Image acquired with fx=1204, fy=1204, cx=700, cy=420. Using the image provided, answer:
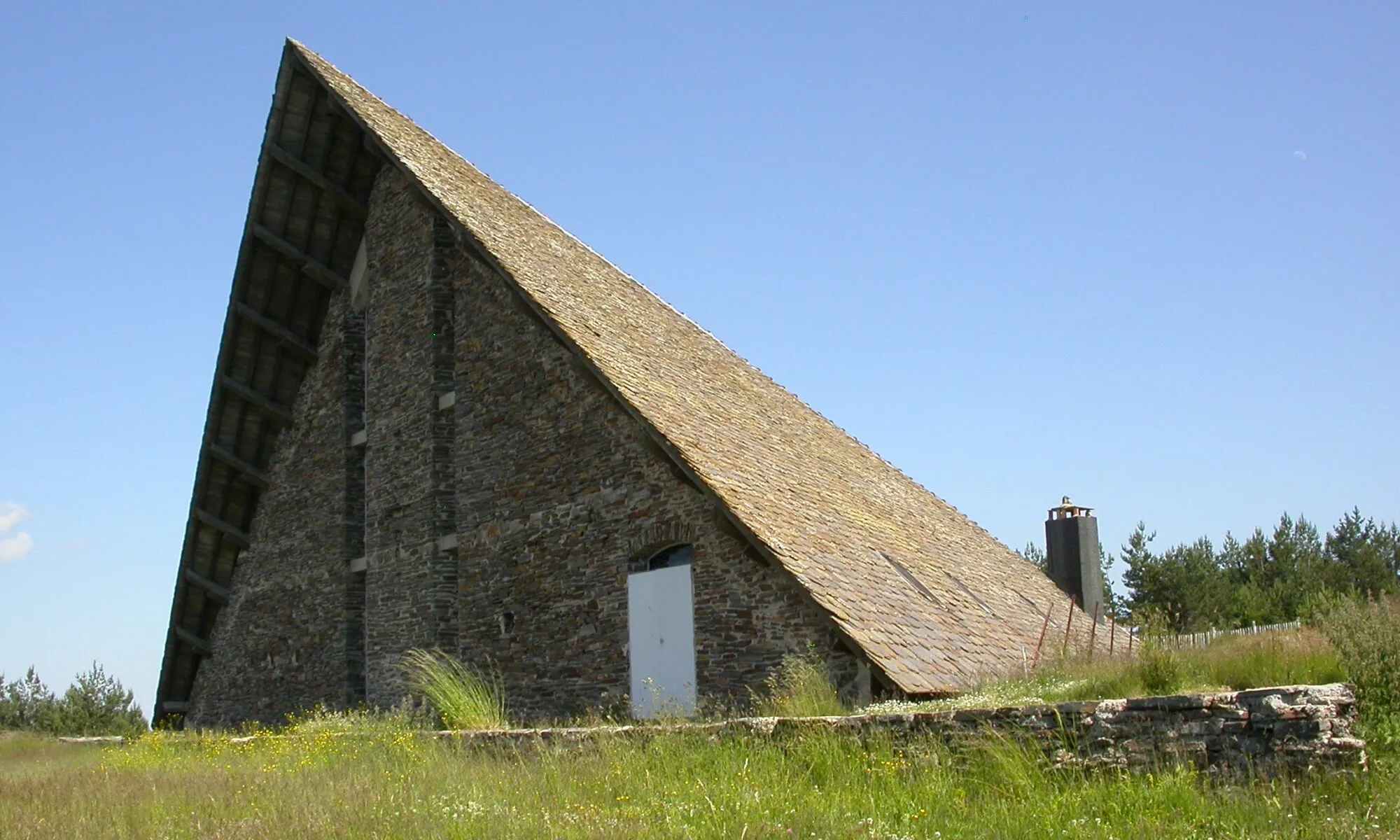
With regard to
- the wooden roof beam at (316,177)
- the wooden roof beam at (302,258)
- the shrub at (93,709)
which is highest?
the wooden roof beam at (316,177)

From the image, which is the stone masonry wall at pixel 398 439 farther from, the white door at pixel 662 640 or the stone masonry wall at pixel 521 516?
the white door at pixel 662 640

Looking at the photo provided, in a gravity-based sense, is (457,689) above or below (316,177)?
below

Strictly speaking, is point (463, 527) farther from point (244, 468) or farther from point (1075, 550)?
point (1075, 550)

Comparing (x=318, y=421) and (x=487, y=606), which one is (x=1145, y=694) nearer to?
(x=487, y=606)

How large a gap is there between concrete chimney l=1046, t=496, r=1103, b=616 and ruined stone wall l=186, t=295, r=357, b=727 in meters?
13.7

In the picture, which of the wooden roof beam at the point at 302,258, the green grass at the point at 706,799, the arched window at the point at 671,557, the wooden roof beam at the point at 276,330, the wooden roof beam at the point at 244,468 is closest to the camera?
the green grass at the point at 706,799

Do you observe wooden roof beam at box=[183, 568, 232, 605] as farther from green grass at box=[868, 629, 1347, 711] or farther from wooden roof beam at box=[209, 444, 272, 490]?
green grass at box=[868, 629, 1347, 711]

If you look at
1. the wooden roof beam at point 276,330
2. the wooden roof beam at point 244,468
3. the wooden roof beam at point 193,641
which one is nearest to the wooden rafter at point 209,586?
the wooden roof beam at point 193,641

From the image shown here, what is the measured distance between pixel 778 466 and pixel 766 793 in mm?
9132

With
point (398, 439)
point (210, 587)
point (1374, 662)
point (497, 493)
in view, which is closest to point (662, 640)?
point (497, 493)

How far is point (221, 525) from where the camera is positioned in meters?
21.5

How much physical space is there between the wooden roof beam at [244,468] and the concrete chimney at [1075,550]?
14.9 metres

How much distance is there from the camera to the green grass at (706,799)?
6.43 meters

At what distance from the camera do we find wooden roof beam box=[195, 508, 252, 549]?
2152 centimetres
